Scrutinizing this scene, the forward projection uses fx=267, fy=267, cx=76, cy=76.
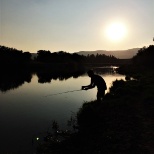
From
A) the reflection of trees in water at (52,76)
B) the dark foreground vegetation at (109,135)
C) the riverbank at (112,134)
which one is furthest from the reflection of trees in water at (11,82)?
the riverbank at (112,134)

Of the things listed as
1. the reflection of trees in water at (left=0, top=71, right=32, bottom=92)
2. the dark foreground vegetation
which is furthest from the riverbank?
the reflection of trees in water at (left=0, top=71, right=32, bottom=92)

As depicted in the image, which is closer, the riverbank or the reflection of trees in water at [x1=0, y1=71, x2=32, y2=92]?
the riverbank

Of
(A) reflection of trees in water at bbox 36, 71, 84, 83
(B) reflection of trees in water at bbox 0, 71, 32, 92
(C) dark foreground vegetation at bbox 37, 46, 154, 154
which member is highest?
(C) dark foreground vegetation at bbox 37, 46, 154, 154

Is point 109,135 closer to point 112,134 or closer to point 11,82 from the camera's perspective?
point 112,134

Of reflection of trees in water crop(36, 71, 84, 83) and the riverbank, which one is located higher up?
the riverbank

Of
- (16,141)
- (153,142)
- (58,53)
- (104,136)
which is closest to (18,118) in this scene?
(16,141)

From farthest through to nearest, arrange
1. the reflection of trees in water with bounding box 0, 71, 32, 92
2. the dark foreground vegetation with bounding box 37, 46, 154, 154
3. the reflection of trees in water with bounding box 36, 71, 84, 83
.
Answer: the reflection of trees in water with bounding box 36, 71, 84, 83
the reflection of trees in water with bounding box 0, 71, 32, 92
the dark foreground vegetation with bounding box 37, 46, 154, 154

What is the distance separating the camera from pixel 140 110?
56.6 ft

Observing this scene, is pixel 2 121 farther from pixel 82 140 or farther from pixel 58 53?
pixel 58 53

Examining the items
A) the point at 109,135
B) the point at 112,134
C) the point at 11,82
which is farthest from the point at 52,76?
the point at 109,135

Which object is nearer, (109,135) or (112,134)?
(109,135)

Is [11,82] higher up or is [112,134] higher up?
[112,134]

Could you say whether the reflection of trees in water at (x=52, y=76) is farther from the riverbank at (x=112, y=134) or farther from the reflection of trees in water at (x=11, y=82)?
the riverbank at (x=112, y=134)

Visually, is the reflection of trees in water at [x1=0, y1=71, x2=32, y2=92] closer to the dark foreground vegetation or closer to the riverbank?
the dark foreground vegetation
